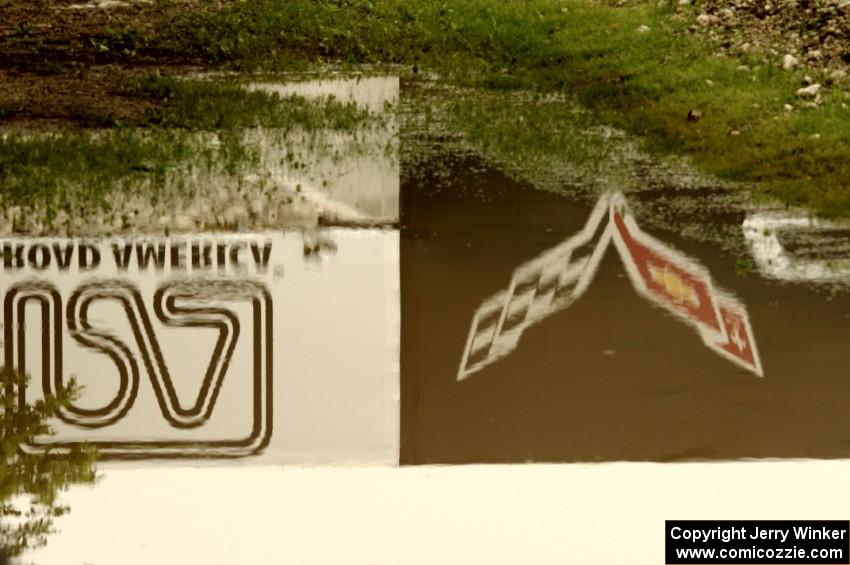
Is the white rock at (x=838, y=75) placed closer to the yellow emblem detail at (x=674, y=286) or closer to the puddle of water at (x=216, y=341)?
the yellow emblem detail at (x=674, y=286)

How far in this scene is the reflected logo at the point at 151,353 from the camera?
437 cm

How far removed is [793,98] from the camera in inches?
268

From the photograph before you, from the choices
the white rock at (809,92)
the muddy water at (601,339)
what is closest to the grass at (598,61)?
the white rock at (809,92)

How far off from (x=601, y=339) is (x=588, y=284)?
16.9 inches

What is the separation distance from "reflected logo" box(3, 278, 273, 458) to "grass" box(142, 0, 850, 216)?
2151mm

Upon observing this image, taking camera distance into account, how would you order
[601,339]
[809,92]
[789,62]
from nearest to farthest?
[601,339]
[809,92]
[789,62]

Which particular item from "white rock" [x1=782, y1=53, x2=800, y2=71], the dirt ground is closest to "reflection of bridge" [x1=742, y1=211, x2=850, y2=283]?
"white rock" [x1=782, y1=53, x2=800, y2=71]

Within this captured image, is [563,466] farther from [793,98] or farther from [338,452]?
[793,98]

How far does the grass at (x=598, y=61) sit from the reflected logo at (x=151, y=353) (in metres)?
2.15

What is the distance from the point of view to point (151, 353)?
15.6 feet

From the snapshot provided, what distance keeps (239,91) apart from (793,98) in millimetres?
2727

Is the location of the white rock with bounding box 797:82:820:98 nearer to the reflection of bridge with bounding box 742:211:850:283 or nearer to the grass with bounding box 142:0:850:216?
the grass with bounding box 142:0:850:216

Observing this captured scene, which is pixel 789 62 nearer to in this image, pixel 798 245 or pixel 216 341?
pixel 798 245

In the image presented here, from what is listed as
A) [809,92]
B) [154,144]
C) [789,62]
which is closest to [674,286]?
[809,92]
